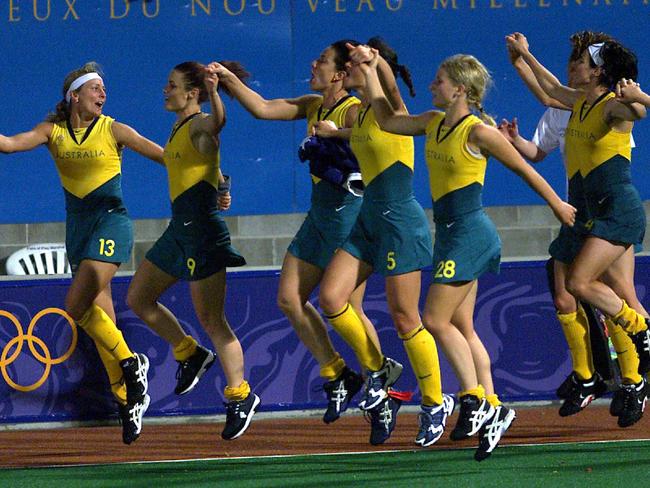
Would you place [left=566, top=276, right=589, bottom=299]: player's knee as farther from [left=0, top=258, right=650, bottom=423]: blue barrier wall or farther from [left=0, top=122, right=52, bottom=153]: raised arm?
[left=0, top=122, right=52, bottom=153]: raised arm

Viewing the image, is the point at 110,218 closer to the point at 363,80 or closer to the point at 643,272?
the point at 363,80

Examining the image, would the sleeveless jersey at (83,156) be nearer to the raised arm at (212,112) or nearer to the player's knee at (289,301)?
the raised arm at (212,112)

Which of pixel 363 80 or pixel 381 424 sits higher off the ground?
pixel 363 80

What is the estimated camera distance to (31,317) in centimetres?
1098

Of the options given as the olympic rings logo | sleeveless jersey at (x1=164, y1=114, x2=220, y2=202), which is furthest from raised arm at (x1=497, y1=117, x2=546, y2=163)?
the olympic rings logo

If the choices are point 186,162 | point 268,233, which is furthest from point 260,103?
point 268,233

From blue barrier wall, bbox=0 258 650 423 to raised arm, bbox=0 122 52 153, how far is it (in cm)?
165

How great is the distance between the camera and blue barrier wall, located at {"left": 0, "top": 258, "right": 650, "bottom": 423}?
1099cm

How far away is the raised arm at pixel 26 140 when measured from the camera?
31.0ft

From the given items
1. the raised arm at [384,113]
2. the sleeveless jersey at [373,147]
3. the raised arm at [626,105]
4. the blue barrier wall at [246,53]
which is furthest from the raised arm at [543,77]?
the blue barrier wall at [246,53]

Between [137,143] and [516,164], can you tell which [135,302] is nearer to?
[137,143]

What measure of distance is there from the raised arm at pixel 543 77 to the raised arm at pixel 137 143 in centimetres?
206

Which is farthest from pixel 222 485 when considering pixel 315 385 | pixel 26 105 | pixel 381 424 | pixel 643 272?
pixel 26 105

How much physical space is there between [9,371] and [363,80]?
366 cm
